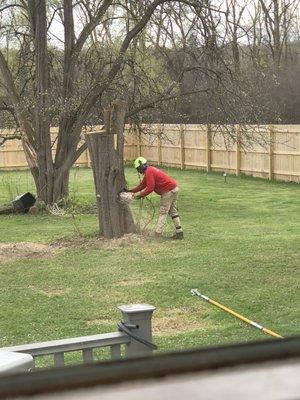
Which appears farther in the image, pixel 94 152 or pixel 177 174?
pixel 177 174

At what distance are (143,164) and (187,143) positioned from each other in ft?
58.6

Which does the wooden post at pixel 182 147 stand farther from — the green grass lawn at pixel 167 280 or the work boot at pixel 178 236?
the work boot at pixel 178 236

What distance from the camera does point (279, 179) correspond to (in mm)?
24250

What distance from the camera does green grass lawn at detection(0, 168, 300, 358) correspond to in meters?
6.77

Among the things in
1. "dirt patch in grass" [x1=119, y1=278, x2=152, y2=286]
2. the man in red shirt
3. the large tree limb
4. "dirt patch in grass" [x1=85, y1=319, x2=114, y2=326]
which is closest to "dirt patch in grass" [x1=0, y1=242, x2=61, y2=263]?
the man in red shirt

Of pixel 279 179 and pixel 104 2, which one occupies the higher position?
pixel 104 2

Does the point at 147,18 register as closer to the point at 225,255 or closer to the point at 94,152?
the point at 94,152

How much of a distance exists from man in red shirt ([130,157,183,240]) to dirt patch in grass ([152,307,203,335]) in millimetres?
4246

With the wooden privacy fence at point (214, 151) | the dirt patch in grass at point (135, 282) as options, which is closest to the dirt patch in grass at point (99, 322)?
the dirt patch in grass at point (135, 282)

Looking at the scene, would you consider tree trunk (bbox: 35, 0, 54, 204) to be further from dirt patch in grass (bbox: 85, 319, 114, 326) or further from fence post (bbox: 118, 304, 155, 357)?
fence post (bbox: 118, 304, 155, 357)

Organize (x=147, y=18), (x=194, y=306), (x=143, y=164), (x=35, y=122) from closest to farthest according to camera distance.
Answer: (x=194, y=306), (x=143, y=164), (x=147, y=18), (x=35, y=122)

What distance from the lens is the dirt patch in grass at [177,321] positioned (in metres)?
6.75

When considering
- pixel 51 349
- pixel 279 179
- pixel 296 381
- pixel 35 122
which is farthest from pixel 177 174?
pixel 296 381

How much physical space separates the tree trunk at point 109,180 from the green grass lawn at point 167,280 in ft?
1.53
